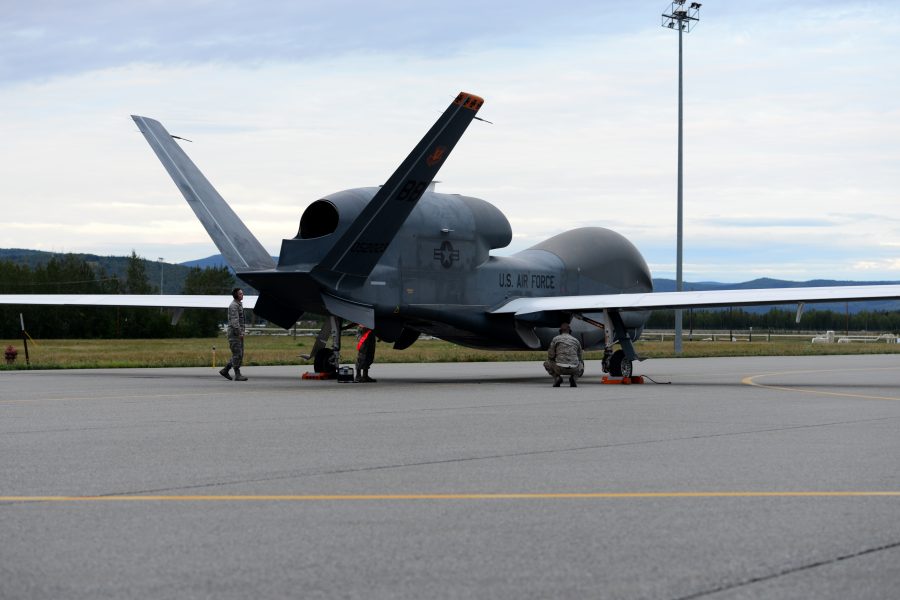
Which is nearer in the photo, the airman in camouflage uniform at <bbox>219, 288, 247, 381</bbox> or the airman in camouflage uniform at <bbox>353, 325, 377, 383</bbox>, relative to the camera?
the airman in camouflage uniform at <bbox>353, 325, 377, 383</bbox>

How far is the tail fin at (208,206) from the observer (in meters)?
22.6

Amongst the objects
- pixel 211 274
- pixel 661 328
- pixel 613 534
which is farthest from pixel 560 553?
pixel 661 328

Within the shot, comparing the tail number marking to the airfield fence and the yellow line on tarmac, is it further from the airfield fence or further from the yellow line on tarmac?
the airfield fence

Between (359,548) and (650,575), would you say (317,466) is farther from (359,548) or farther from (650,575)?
(650,575)

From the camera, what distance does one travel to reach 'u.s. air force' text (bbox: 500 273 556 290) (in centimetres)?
2558

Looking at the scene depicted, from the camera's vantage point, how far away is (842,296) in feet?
71.2

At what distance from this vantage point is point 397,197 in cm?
2027

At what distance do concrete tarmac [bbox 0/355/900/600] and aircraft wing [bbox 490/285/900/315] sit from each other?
7.04 meters

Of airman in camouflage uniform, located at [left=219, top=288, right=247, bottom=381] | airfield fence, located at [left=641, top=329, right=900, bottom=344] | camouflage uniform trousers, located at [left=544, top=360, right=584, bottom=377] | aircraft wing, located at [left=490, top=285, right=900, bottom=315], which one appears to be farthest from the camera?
airfield fence, located at [left=641, top=329, right=900, bottom=344]

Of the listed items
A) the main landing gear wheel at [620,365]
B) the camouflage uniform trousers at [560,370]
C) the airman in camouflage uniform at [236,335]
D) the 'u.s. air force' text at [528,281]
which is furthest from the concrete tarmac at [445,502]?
the 'u.s. air force' text at [528,281]

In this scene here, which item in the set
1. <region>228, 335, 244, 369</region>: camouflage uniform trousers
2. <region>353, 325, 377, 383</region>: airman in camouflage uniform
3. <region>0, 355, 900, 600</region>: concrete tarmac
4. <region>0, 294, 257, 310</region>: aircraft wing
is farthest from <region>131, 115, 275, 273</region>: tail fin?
<region>0, 355, 900, 600</region>: concrete tarmac

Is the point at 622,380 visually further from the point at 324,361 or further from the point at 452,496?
the point at 452,496

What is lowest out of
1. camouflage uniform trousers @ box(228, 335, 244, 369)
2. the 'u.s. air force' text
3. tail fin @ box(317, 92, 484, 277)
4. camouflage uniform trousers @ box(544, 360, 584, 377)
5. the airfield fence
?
the airfield fence

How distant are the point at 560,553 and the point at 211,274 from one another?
143 metres
